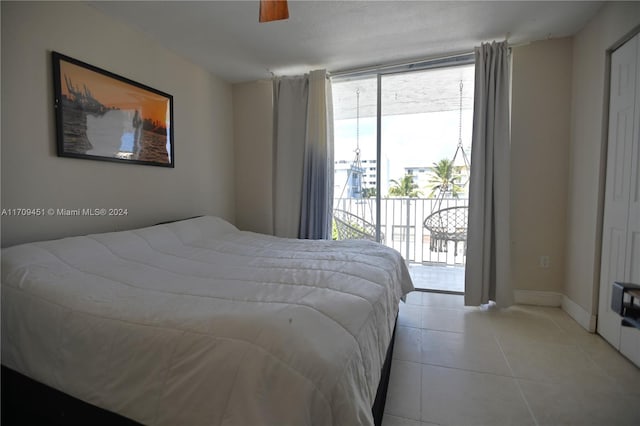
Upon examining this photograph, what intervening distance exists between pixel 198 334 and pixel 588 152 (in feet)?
10.0

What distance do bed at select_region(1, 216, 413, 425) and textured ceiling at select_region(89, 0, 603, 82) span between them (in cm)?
188

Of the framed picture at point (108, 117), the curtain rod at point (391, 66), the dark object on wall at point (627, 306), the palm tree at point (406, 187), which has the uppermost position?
the curtain rod at point (391, 66)

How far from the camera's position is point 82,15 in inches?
80.8

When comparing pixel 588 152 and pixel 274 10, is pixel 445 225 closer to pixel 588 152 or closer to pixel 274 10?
pixel 588 152

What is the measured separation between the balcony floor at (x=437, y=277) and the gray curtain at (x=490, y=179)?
22.6 inches

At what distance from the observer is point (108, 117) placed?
86.7 inches

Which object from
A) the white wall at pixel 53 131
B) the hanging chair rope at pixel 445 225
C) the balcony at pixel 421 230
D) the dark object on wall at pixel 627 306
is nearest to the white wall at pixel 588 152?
the balcony at pixel 421 230

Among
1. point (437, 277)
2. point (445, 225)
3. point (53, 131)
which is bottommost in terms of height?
point (437, 277)

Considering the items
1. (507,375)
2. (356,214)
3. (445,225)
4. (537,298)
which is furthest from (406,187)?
(507,375)

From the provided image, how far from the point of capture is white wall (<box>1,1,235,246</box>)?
67.7 inches

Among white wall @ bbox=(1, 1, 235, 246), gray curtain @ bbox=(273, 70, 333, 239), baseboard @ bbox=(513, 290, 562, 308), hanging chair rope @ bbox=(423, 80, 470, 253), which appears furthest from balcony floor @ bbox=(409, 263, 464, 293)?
white wall @ bbox=(1, 1, 235, 246)

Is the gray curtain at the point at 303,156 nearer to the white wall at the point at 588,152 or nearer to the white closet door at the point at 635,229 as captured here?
the white wall at the point at 588,152

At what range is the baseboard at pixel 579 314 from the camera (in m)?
2.23

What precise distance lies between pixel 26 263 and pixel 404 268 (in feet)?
7.61
